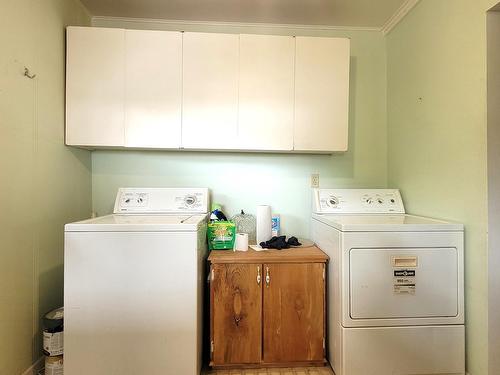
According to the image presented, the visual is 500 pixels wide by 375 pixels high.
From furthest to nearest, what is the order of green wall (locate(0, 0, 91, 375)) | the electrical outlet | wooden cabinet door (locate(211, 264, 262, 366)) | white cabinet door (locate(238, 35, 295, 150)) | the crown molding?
1. the electrical outlet
2. the crown molding
3. white cabinet door (locate(238, 35, 295, 150))
4. wooden cabinet door (locate(211, 264, 262, 366))
5. green wall (locate(0, 0, 91, 375))

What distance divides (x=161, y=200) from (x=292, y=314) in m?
1.29

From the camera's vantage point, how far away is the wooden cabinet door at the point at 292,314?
1686 mm

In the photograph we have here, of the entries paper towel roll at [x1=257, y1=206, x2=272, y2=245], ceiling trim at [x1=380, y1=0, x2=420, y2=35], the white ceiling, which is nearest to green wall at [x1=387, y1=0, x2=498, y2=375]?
ceiling trim at [x1=380, y1=0, x2=420, y2=35]

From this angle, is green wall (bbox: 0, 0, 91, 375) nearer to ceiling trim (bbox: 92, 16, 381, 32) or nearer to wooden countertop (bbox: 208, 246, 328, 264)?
ceiling trim (bbox: 92, 16, 381, 32)

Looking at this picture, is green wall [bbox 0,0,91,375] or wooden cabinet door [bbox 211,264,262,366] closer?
green wall [bbox 0,0,91,375]

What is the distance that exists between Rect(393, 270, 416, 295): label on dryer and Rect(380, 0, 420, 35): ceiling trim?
1.94m

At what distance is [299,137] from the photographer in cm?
203

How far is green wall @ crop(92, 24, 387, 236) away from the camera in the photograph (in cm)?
228

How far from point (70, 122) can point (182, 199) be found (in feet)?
3.17

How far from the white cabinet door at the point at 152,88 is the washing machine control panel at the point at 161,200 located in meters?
0.39

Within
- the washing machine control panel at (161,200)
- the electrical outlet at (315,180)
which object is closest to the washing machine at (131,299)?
the washing machine control panel at (161,200)

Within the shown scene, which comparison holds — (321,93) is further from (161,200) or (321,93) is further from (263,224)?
(161,200)

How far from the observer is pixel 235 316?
5.47 feet

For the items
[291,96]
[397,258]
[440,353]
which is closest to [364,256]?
[397,258]
